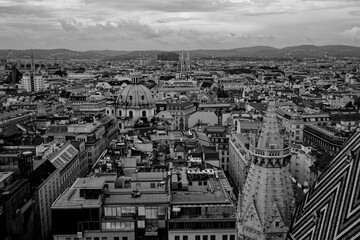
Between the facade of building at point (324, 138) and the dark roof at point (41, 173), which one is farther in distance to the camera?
the facade of building at point (324, 138)

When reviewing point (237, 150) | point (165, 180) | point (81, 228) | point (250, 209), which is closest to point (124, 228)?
point (81, 228)

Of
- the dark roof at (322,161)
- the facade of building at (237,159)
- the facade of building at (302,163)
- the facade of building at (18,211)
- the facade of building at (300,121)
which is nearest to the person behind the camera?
the facade of building at (18,211)

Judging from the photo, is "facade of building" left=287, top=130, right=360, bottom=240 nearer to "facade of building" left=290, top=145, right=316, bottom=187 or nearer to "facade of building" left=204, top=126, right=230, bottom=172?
"facade of building" left=290, top=145, right=316, bottom=187

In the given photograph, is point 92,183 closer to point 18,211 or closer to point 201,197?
point 18,211

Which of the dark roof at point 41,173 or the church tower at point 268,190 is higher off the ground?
the church tower at point 268,190

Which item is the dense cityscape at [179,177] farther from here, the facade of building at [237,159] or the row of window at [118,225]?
the facade of building at [237,159]

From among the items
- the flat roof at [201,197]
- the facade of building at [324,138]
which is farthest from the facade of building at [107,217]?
the facade of building at [324,138]
